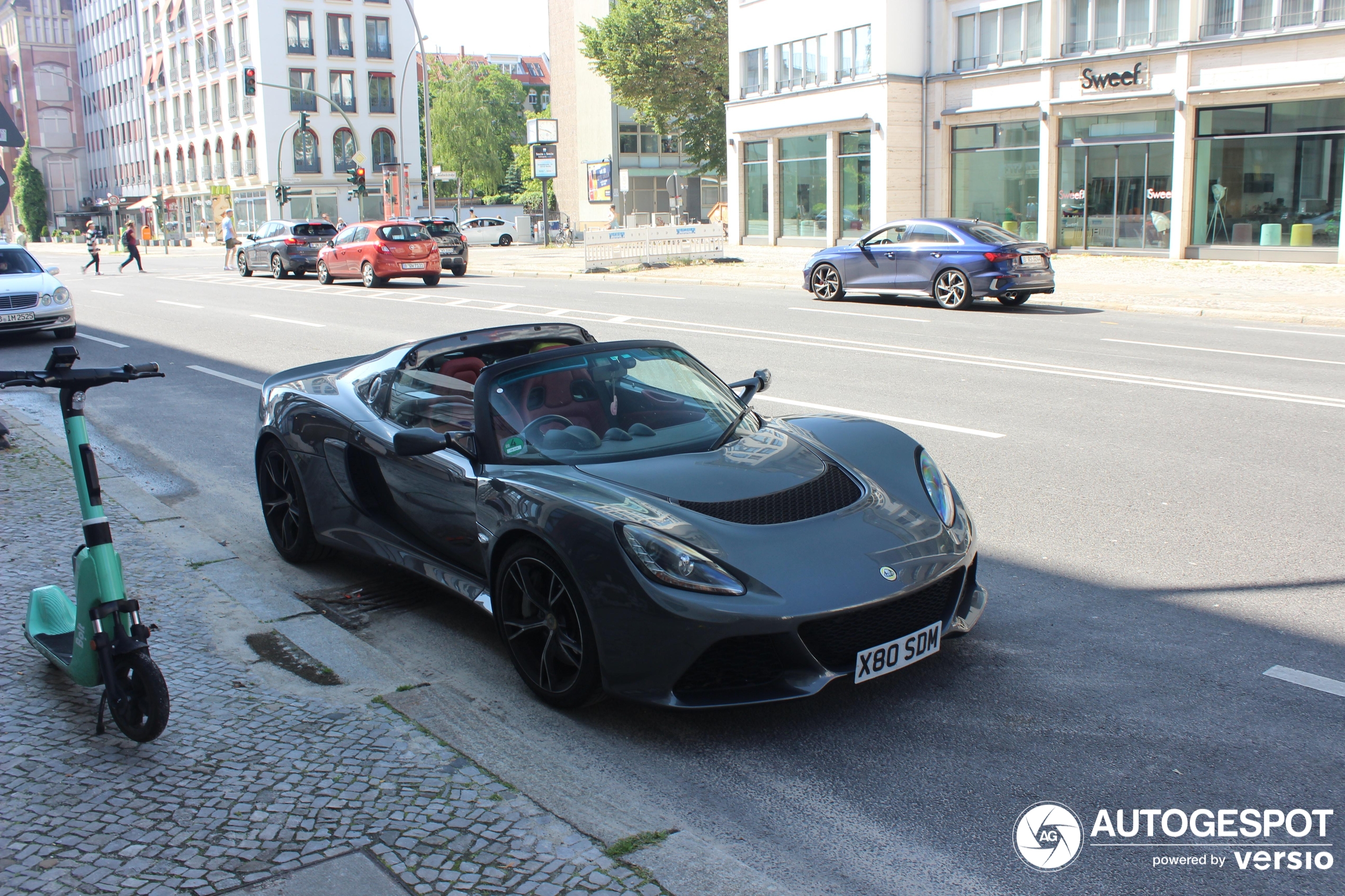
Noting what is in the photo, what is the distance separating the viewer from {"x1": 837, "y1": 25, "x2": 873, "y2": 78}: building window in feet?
112

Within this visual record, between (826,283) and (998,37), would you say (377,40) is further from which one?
(826,283)

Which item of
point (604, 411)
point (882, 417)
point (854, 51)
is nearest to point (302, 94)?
point (854, 51)

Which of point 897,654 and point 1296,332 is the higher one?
point 1296,332

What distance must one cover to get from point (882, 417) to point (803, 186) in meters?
30.1

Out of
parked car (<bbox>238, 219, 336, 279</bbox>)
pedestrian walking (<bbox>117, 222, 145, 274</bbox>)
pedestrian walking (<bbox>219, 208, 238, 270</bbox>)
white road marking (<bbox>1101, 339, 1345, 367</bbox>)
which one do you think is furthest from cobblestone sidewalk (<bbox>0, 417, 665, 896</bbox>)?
pedestrian walking (<bbox>117, 222, 145, 274</bbox>)

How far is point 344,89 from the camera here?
78000mm

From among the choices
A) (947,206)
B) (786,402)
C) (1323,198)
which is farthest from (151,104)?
(786,402)

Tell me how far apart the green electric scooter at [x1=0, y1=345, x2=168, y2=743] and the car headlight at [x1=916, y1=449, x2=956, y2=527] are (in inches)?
111

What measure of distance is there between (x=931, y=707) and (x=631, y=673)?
3.53 ft

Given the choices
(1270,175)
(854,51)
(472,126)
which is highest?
(472,126)

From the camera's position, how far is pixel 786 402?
1006 cm

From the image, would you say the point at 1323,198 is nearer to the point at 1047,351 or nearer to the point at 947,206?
the point at 947,206

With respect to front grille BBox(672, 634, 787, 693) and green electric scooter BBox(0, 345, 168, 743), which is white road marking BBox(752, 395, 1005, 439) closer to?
front grille BBox(672, 634, 787, 693)

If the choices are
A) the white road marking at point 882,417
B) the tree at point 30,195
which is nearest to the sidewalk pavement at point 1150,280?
the white road marking at point 882,417
